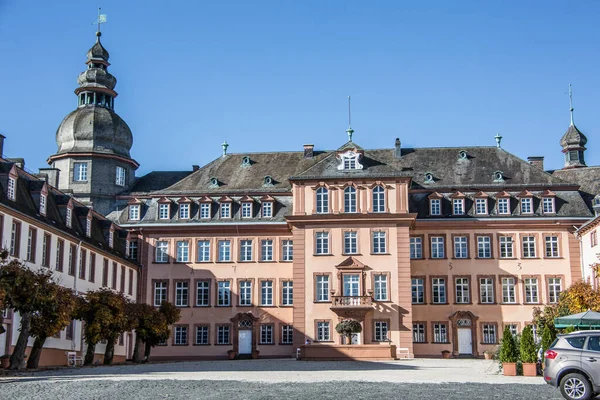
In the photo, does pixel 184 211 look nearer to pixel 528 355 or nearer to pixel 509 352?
pixel 509 352

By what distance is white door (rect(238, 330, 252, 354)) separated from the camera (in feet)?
188

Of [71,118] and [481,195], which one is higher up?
[71,118]

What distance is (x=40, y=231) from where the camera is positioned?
42594mm

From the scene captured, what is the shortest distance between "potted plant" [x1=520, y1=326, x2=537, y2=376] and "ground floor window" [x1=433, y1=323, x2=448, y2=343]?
2704cm

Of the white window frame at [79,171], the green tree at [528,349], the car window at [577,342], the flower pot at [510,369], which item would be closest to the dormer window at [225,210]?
the white window frame at [79,171]

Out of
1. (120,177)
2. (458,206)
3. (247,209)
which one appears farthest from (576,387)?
(120,177)

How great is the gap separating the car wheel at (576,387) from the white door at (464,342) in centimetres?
3687

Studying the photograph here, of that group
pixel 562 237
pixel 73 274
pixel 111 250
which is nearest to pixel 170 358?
pixel 111 250

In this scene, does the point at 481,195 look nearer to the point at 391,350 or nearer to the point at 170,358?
the point at 391,350

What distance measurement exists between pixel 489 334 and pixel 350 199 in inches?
513

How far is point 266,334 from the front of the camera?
5728cm

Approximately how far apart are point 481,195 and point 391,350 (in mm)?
15850

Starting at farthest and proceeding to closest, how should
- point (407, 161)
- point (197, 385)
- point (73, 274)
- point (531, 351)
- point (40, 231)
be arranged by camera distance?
1. point (407, 161)
2. point (73, 274)
3. point (40, 231)
4. point (531, 351)
5. point (197, 385)

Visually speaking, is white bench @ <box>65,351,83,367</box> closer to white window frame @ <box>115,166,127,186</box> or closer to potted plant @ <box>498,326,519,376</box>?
white window frame @ <box>115,166,127,186</box>
